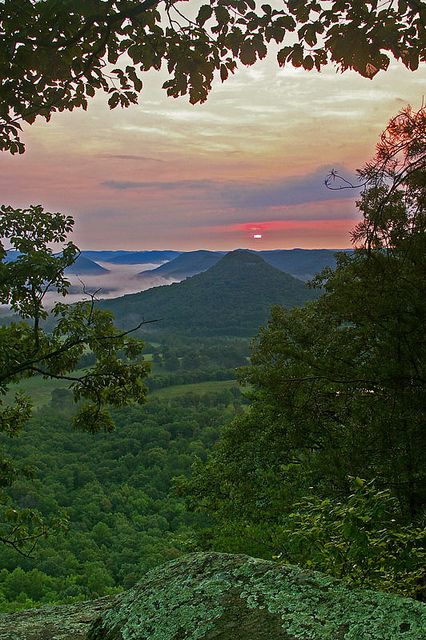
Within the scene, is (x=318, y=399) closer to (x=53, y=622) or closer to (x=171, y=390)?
(x=53, y=622)

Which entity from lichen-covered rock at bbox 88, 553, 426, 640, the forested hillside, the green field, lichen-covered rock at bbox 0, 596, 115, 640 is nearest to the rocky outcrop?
lichen-covered rock at bbox 88, 553, 426, 640

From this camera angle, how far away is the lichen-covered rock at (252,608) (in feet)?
8.59

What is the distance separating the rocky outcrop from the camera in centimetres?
262

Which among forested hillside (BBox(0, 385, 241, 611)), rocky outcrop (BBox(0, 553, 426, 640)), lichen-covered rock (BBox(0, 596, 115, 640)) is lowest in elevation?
forested hillside (BBox(0, 385, 241, 611))

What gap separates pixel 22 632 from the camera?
5.20 meters

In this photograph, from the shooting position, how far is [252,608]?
9.55ft

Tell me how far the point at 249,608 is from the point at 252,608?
0.07ft

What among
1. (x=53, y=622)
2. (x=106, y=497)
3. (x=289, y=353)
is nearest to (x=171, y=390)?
(x=106, y=497)

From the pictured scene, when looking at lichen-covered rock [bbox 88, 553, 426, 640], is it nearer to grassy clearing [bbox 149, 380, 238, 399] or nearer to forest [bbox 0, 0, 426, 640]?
forest [bbox 0, 0, 426, 640]

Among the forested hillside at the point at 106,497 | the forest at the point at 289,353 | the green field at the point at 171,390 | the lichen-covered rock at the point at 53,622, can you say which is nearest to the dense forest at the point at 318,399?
the forest at the point at 289,353

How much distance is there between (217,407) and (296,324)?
4873 inches

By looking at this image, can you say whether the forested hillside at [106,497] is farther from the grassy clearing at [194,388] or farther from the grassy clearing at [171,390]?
the grassy clearing at [171,390]

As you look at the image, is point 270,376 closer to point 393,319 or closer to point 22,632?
point 393,319

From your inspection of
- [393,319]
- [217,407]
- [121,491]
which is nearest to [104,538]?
[121,491]
